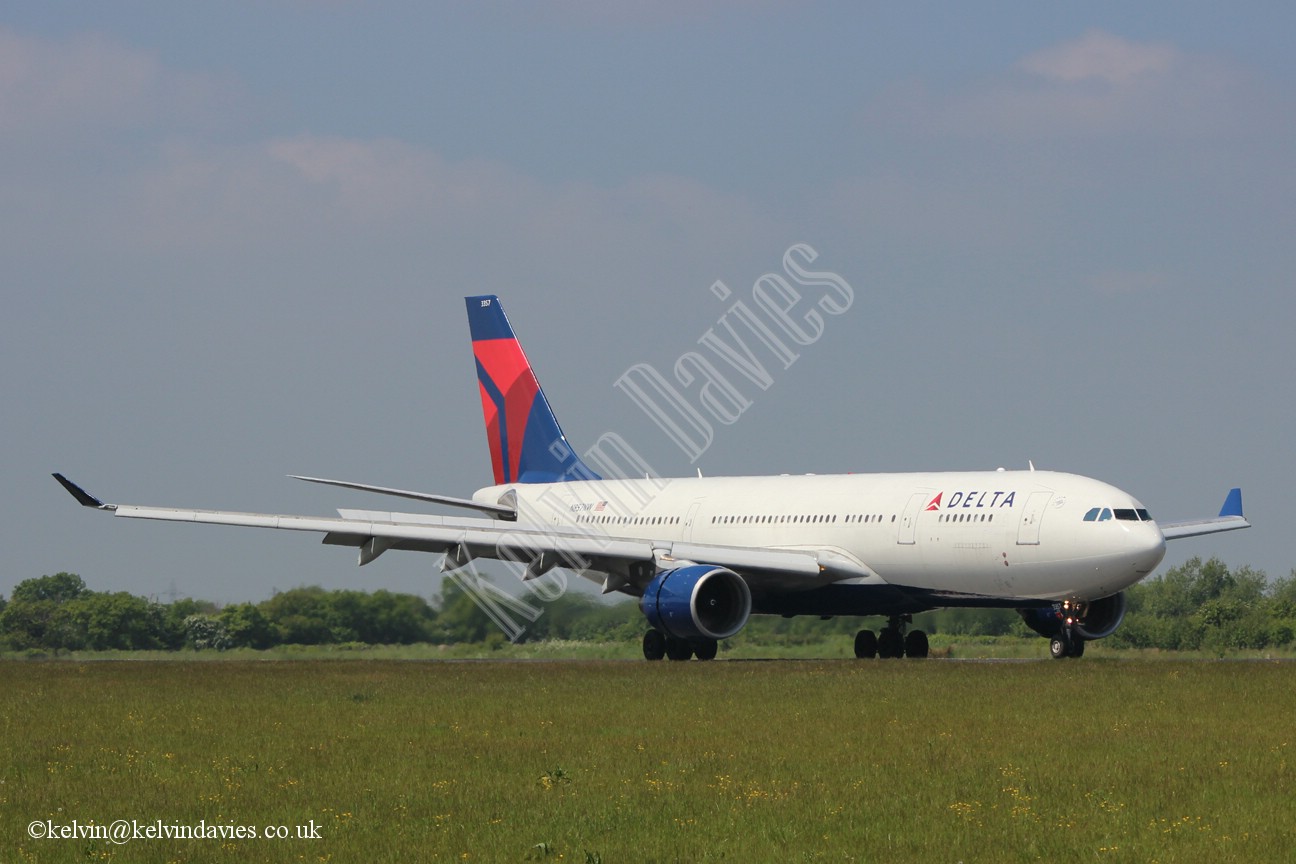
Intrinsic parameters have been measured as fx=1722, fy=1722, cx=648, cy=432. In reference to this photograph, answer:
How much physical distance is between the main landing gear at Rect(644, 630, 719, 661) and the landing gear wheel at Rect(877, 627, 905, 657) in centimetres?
338

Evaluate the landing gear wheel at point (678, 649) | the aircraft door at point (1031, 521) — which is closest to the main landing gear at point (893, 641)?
the landing gear wheel at point (678, 649)

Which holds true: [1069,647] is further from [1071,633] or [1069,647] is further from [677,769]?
[677,769]

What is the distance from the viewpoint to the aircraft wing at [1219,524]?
33375mm

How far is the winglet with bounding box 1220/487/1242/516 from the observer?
3531 centimetres

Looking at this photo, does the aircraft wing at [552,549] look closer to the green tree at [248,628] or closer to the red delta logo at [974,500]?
the red delta logo at [974,500]

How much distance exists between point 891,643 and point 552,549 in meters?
6.92

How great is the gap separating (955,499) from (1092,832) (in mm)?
19233

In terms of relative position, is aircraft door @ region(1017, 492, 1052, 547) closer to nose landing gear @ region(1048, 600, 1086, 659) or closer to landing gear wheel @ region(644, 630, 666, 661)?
nose landing gear @ region(1048, 600, 1086, 659)

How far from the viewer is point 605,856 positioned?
1084cm

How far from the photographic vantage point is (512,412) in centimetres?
4194

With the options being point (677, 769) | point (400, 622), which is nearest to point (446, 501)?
point (400, 622)

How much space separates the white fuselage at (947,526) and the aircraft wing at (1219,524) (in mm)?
4617

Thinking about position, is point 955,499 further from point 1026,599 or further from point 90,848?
point 90,848

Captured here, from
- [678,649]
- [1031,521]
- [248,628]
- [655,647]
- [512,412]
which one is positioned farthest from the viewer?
[512,412]
